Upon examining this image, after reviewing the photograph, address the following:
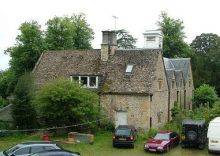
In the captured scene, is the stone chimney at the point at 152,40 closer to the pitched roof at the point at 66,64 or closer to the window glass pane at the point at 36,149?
the pitched roof at the point at 66,64

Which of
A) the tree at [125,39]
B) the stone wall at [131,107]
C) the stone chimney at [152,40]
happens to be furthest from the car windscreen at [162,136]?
the tree at [125,39]

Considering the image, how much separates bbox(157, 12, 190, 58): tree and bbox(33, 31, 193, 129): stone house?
77.9 ft

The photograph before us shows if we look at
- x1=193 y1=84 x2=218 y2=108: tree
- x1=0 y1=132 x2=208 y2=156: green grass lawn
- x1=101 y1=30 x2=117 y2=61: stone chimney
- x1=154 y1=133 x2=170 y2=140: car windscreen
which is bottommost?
x1=0 y1=132 x2=208 y2=156: green grass lawn

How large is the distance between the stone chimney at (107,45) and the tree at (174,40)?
90.3 ft

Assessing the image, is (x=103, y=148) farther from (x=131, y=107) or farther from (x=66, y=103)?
(x=131, y=107)

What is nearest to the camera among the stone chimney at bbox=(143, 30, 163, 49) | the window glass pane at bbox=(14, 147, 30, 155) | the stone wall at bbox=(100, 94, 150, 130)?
the window glass pane at bbox=(14, 147, 30, 155)

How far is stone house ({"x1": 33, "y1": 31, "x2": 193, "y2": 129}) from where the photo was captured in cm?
4303

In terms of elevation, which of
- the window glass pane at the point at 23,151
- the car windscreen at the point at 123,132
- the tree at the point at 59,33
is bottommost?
the window glass pane at the point at 23,151

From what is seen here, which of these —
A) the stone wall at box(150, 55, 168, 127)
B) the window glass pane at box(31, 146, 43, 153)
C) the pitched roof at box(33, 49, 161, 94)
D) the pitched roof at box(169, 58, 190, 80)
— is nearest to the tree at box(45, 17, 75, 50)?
the pitched roof at box(33, 49, 161, 94)

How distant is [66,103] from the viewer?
40.2 m

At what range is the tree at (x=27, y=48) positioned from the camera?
56688 mm

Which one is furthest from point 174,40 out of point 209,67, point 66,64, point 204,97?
point 66,64

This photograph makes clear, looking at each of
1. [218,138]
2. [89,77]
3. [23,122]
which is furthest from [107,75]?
[218,138]

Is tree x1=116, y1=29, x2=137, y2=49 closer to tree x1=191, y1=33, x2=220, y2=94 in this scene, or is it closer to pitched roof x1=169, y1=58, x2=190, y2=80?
tree x1=191, y1=33, x2=220, y2=94
